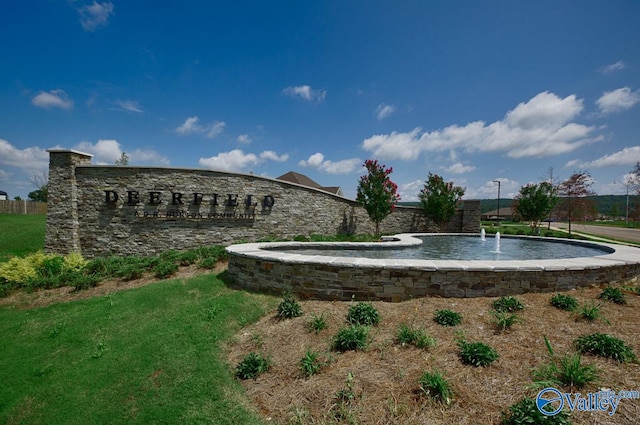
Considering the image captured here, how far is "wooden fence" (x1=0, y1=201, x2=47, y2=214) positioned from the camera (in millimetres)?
25797

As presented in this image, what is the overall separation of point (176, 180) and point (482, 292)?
499 inches

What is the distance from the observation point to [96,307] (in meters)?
6.19

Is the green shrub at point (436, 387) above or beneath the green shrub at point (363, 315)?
beneath

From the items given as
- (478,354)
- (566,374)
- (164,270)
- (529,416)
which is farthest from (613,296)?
(164,270)

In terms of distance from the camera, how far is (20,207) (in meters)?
26.8

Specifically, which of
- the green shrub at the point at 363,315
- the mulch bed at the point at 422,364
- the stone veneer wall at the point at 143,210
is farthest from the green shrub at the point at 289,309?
the stone veneer wall at the point at 143,210

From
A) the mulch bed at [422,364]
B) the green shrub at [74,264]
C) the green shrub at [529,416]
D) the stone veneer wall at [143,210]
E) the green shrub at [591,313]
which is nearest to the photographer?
the green shrub at [529,416]

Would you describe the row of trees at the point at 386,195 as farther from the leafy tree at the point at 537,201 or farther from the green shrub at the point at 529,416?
the green shrub at the point at 529,416

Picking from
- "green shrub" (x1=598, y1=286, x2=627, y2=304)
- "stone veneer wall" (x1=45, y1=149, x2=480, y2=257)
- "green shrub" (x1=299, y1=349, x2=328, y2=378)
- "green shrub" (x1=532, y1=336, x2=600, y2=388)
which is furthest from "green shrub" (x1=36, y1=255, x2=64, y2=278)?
"green shrub" (x1=598, y1=286, x2=627, y2=304)

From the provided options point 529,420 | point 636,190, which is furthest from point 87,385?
point 636,190

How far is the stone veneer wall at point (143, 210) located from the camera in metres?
11.8

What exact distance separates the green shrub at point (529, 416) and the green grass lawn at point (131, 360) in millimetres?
2392

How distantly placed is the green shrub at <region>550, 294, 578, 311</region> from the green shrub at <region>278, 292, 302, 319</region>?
4018 millimetres

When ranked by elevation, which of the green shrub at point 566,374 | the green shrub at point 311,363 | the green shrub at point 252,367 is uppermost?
the green shrub at point 566,374
